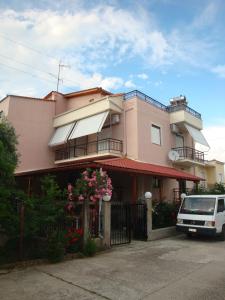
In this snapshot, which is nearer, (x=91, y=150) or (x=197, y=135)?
(x=91, y=150)

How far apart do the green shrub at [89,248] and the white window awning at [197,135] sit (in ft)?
50.1

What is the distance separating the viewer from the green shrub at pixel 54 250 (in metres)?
8.80

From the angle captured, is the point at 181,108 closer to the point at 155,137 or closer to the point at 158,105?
the point at 158,105

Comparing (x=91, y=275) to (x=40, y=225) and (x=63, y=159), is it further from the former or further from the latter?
(x=63, y=159)

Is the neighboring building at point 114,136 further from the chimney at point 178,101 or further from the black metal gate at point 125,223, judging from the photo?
the black metal gate at point 125,223

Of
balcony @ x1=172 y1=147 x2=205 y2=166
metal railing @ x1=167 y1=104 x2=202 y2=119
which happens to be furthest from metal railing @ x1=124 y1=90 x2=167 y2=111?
balcony @ x1=172 y1=147 x2=205 y2=166

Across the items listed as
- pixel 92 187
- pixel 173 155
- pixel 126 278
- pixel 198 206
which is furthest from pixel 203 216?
pixel 173 155

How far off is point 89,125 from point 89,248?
38.7 feet

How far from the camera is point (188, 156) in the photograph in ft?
77.3

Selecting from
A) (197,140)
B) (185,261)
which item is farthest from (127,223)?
(197,140)

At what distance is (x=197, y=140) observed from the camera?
23328 mm

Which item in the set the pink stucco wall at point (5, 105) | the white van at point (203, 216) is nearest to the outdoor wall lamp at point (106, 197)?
the white van at point (203, 216)

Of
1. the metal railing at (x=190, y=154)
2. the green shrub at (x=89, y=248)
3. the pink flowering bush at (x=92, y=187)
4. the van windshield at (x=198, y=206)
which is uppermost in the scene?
the metal railing at (x=190, y=154)

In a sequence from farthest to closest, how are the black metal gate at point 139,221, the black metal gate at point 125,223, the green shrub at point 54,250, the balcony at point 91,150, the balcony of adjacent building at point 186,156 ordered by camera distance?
1. the balcony of adjacent building at point 186,156
2. the balcony at point 91,150
3. the black metal gate at point 139,221
4. the black metal gate at point 125,223
5. the green shrub at point 54,250
